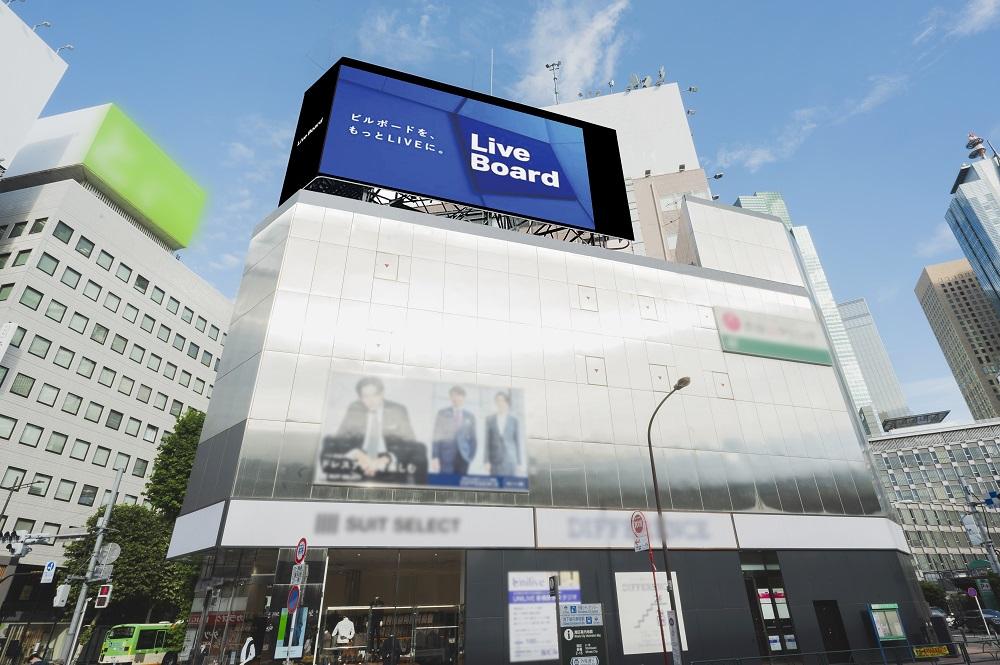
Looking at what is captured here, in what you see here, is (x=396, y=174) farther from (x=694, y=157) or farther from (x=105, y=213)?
(x=105, y=213)

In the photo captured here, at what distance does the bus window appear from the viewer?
108 feet

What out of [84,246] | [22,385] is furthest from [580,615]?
[84,246]

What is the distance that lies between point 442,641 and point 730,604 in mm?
11746

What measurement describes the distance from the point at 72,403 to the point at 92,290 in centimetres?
1097

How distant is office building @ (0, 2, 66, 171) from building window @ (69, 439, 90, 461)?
84.9 feet

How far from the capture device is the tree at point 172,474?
3384cm

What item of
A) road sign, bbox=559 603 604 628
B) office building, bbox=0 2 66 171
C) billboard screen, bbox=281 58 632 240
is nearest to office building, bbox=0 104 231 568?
office building, bbox=0 2 66 171

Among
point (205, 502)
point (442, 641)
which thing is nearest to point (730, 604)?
point (442, 641)

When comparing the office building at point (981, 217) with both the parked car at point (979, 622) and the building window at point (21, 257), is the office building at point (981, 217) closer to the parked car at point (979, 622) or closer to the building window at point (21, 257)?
the parked car at point (979, 622)

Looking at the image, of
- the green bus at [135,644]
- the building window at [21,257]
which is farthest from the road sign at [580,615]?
the building window at [21,257]

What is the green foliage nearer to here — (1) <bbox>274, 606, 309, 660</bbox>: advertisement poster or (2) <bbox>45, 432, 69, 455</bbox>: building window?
(1) <bbox>274, 606, 309, 660</bbox>: advertisement poster

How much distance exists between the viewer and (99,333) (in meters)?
50.9

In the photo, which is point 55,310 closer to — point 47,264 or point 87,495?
point 47,264

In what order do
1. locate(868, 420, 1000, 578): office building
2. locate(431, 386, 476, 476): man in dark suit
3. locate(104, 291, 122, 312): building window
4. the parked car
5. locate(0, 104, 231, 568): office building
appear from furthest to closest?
locate(868, 420, 1000, 578): office building
locate(104, 291, 122, 312): building window
locate(0, 104, 231, 568): office building
the parked car
locate(431, 386, 476, 476): man in dark suit
